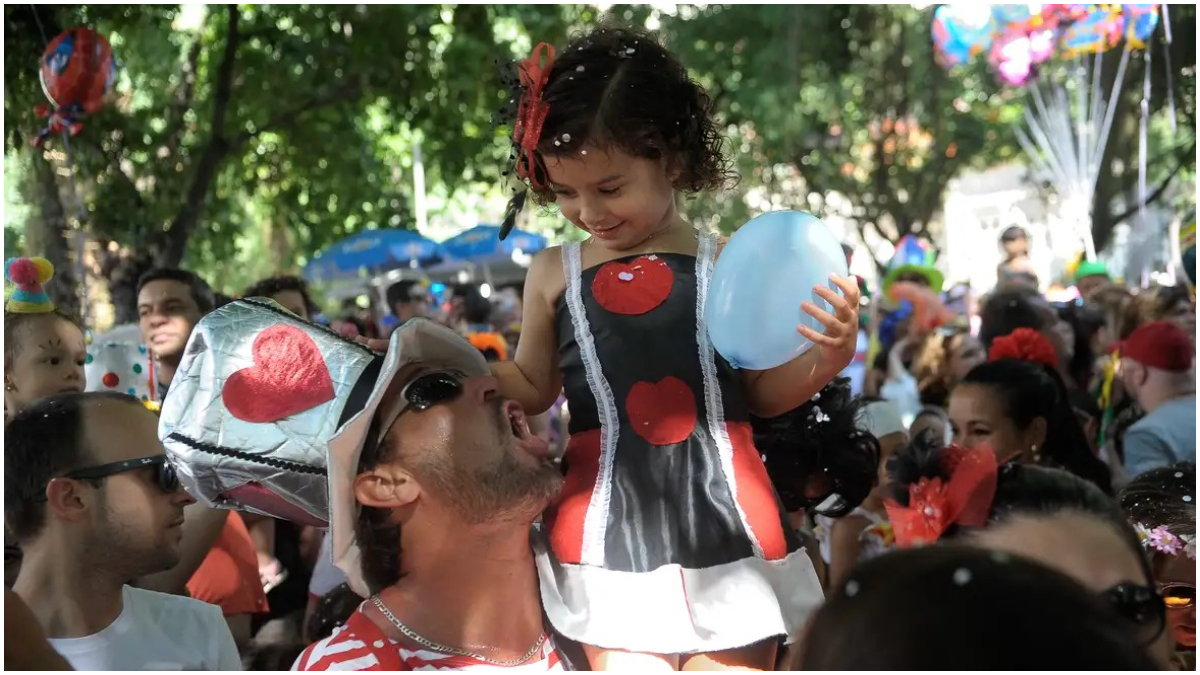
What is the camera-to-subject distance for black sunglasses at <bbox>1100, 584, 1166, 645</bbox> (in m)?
1.57

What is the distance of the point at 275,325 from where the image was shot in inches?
75.7

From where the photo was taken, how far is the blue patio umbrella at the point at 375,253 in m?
12.0

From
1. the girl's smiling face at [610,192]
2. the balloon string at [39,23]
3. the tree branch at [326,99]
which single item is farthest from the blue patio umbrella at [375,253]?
the girl's smiling face at [610,192]

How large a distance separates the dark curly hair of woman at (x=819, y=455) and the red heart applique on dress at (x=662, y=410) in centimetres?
72

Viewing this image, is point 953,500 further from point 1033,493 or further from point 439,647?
point 439,647

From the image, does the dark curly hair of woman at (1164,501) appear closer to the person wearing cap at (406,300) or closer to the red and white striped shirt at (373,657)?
the red and white striped shirt at (373,657)

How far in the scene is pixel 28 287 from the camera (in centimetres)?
338

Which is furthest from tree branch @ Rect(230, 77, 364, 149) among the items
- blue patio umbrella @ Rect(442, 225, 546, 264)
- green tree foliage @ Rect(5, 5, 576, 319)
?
blue patio umbrella @ Rect(442, 225, 546, 264)

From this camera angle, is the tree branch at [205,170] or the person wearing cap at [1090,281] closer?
the tree branch at [205,170]

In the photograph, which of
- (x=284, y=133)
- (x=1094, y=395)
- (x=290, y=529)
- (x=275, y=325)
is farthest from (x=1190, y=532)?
(x=284, y=133)

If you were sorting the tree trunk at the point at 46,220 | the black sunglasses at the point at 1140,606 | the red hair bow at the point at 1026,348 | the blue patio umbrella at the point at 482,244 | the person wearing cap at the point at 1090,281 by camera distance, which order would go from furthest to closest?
the blue patio umbrella at the point at 482,244 → the person wearing cap at the point at 1090,281 → the tree trunk at the point at 46,220 → the red hair bow at the point at 1026,348 → the black sunglasses at the point at 1140,606

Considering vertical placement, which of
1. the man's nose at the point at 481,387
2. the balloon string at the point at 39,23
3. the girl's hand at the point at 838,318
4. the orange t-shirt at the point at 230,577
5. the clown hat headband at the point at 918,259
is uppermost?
→ the balloon string at the point at 39,23

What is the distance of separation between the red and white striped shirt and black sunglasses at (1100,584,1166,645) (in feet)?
2.95

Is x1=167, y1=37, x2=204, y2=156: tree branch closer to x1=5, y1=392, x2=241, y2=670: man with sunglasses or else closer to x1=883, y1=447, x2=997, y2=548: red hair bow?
x1=5, y1=392, x2=241, y2=670: man with sunglasses
